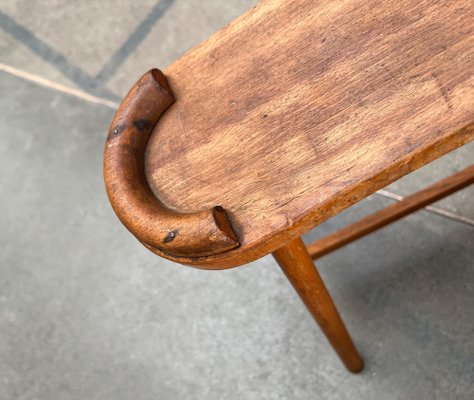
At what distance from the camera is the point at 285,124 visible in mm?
973

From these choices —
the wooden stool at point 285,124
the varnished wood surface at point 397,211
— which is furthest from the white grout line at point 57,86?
the wooden stool at point 285,124

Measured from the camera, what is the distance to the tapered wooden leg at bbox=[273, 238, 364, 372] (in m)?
1.07

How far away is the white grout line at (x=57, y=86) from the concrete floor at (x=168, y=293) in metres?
0.02

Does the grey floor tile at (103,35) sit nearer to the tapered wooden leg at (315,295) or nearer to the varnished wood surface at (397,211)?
the varnished wood surface at (397,211)

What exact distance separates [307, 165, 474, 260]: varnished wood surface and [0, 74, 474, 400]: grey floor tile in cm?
16

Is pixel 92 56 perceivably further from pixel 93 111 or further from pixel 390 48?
pixel 390 48

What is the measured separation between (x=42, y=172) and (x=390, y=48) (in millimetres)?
1408

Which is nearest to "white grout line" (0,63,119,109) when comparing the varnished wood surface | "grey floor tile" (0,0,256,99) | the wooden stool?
"grey floor tile" (0,0,256,99)

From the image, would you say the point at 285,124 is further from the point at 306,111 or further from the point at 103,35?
the point at 103,35

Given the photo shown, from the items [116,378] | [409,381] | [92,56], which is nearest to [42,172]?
[92,56]

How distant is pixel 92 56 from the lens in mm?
2221

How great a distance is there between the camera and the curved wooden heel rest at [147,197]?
0.91 m

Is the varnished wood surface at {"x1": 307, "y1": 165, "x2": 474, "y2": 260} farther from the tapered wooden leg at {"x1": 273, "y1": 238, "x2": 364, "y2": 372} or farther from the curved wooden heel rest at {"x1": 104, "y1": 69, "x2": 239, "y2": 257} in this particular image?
the curved wooden heel rest at {"x1": 104, "y1": 69, "x2": 239, "y2": 257}

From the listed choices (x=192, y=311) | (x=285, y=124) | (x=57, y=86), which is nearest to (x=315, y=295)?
(x=285, y=124)
